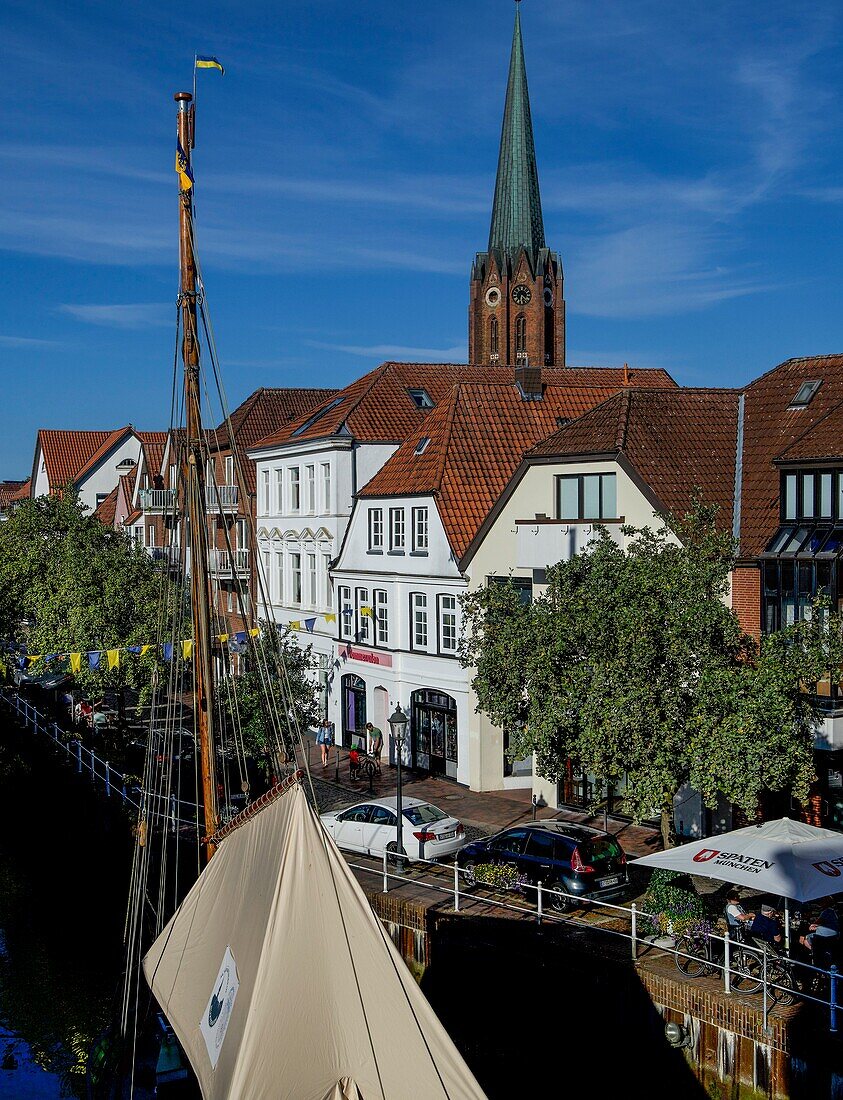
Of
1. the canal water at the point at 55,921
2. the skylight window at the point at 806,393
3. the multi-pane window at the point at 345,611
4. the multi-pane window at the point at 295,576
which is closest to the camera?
the canal water at the point at 55,921

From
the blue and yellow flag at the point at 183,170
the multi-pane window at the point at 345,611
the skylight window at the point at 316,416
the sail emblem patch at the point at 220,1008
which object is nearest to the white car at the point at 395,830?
the sail emblem patch at the point at 220,1008

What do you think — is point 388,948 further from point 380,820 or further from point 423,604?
point 423,604

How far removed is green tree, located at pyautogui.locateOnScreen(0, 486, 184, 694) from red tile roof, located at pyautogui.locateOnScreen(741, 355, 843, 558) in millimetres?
20214

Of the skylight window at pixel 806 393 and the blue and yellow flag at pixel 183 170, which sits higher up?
the blue and yellow flag at pixel 183 170

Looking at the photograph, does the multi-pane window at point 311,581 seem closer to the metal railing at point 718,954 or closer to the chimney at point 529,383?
the chimney at point 529,383

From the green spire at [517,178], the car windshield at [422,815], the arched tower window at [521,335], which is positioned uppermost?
the green spire at [517,178]

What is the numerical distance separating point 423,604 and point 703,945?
72.0ft

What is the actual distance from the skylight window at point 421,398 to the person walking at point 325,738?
14.4 m

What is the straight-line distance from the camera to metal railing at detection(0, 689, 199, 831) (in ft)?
116

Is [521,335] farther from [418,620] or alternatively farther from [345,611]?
[418,620]

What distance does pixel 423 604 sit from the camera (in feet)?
137

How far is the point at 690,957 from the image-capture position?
20688 mm

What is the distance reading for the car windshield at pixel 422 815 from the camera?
2948 cm

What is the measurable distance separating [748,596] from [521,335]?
88.8 metres
